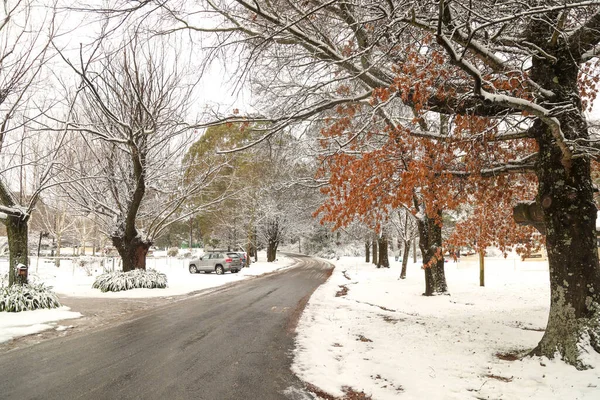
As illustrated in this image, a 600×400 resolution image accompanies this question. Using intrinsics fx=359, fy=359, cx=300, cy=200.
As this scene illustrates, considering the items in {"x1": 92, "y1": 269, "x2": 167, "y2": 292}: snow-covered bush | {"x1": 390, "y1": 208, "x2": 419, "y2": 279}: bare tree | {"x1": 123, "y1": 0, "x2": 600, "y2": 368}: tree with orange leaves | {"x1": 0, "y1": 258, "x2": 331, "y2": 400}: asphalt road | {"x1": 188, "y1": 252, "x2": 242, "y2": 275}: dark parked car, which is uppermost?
{"x1": 123, "y1": 0, "x2": 600, "y2": 368}: tree with orange leaves

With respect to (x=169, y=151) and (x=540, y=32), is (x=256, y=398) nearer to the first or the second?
(x=540, y=32)

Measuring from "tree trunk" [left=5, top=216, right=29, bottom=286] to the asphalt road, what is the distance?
3773 millimetres

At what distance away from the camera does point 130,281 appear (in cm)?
1413

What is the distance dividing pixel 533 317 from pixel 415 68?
7.45m

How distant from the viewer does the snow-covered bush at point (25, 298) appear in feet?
29.4

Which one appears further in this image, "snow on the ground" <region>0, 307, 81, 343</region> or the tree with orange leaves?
"snow on the ground" <region>0, 307, 81, 343</region>

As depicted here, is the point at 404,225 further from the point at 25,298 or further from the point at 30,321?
the point at 30,321

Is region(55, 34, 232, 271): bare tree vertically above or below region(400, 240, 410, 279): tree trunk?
above

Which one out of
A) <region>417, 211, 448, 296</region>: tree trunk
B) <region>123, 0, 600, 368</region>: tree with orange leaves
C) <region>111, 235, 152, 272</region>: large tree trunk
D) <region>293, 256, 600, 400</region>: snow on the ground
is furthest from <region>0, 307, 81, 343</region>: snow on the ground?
<region>417, 211, 448, 296</region>: tree trunk

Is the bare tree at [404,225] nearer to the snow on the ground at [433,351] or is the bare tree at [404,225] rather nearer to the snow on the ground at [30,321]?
the snow on the ground at [433,351]

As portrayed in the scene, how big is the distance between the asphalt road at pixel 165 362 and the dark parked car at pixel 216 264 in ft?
51.1

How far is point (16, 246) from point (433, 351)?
10693mm

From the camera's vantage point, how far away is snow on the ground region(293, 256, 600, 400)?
439 cm

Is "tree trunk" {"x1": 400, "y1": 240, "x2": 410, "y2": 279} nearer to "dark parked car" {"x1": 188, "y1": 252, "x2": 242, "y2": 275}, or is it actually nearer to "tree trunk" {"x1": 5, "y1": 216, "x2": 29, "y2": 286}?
"dark parked car" {"x1": 188, "y1": 252, "x2": 242, "y2": 275}
